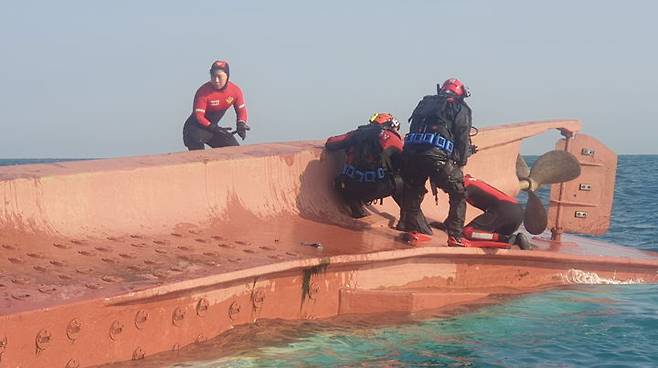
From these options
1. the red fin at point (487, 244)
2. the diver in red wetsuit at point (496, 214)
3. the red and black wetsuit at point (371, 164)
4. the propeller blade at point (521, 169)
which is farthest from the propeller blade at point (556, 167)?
the red and black wetsuit at point (371, 164)

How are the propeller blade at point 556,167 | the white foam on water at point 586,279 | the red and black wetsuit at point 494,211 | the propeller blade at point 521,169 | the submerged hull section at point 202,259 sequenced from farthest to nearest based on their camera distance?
the propeller blade at point 521,169 < the propeller blade at point 556,167 < the white foam on water at point 586,279 < the red and black wetsuit at point 494,211 < the submerged hull section at point 202,259

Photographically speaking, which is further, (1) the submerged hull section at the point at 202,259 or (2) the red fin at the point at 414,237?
(2) the red fin at the point at 414,237

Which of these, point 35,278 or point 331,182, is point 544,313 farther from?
point 35,278

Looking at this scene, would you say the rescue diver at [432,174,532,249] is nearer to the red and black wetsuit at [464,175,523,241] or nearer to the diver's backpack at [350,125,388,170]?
the red and black wetsuit at [464,175,523,241]

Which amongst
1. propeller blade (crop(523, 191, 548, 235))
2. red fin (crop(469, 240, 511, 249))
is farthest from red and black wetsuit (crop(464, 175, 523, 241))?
propeller blade (crop(523, 191, 548, 235))

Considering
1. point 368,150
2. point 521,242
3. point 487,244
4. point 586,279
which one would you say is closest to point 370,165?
point 368,150

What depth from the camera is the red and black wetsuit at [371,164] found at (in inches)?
335

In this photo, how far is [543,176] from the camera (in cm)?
1152

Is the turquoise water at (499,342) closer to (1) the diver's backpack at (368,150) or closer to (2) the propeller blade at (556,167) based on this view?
(1) the diver's backpack at (368,150)

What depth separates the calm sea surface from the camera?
6.11 metres

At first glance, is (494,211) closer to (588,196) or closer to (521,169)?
(588,196)

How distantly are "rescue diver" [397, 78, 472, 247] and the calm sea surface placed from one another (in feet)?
3.55

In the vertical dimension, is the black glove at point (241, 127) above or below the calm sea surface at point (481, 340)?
above

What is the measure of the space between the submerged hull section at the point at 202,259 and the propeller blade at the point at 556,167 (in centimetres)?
161
